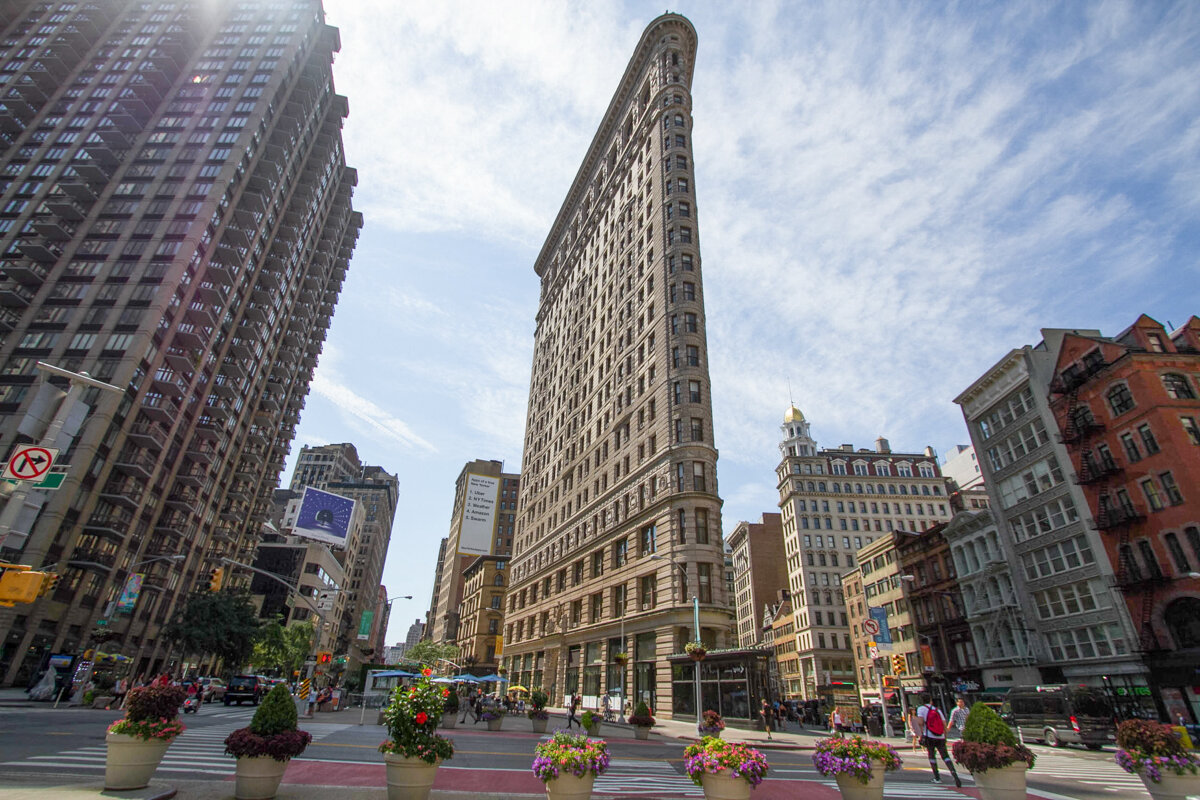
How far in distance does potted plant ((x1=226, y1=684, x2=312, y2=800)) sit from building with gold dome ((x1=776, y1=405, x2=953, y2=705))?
300ft

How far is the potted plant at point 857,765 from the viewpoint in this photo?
31.8 feet

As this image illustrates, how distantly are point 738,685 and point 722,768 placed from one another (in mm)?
27390

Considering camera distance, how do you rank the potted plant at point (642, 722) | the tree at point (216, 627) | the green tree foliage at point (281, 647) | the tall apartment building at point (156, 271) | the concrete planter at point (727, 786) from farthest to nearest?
the green tree foliage at point (281, 647) < the tree at point (216, 627) < the tall apartment building at point (156, 271) < the potted plant at point (642, 722) < the concrete planter at point (727, 786)

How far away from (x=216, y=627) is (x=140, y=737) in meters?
62.7

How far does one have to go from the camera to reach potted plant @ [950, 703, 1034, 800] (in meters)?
10.4

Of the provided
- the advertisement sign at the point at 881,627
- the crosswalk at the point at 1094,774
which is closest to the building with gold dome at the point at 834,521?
the advertisement sign at the point at 881,627

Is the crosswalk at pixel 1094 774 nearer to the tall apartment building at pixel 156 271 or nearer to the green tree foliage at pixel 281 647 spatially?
the tall apartment building at pixel 156 271

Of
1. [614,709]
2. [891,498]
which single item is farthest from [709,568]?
[891,498]

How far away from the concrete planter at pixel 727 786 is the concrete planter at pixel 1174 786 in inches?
299

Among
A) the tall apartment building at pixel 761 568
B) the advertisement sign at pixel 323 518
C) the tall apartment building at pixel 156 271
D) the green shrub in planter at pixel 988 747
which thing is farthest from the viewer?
the tall apartment building at pixel 761 568

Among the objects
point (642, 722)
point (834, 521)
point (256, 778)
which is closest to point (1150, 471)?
point (642, 722)

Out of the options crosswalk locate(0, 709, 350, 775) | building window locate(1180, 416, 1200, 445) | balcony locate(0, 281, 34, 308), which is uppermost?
balcony locate(0, 281, 34, 308)

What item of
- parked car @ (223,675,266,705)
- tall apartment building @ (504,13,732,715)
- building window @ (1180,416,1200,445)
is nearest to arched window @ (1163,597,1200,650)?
building window @ (1180,416,1200,445)

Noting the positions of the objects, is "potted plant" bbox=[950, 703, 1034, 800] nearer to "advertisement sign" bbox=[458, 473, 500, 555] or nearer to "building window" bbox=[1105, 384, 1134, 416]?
"advertisement sign" bbox=[458, 473, 500, 555]
